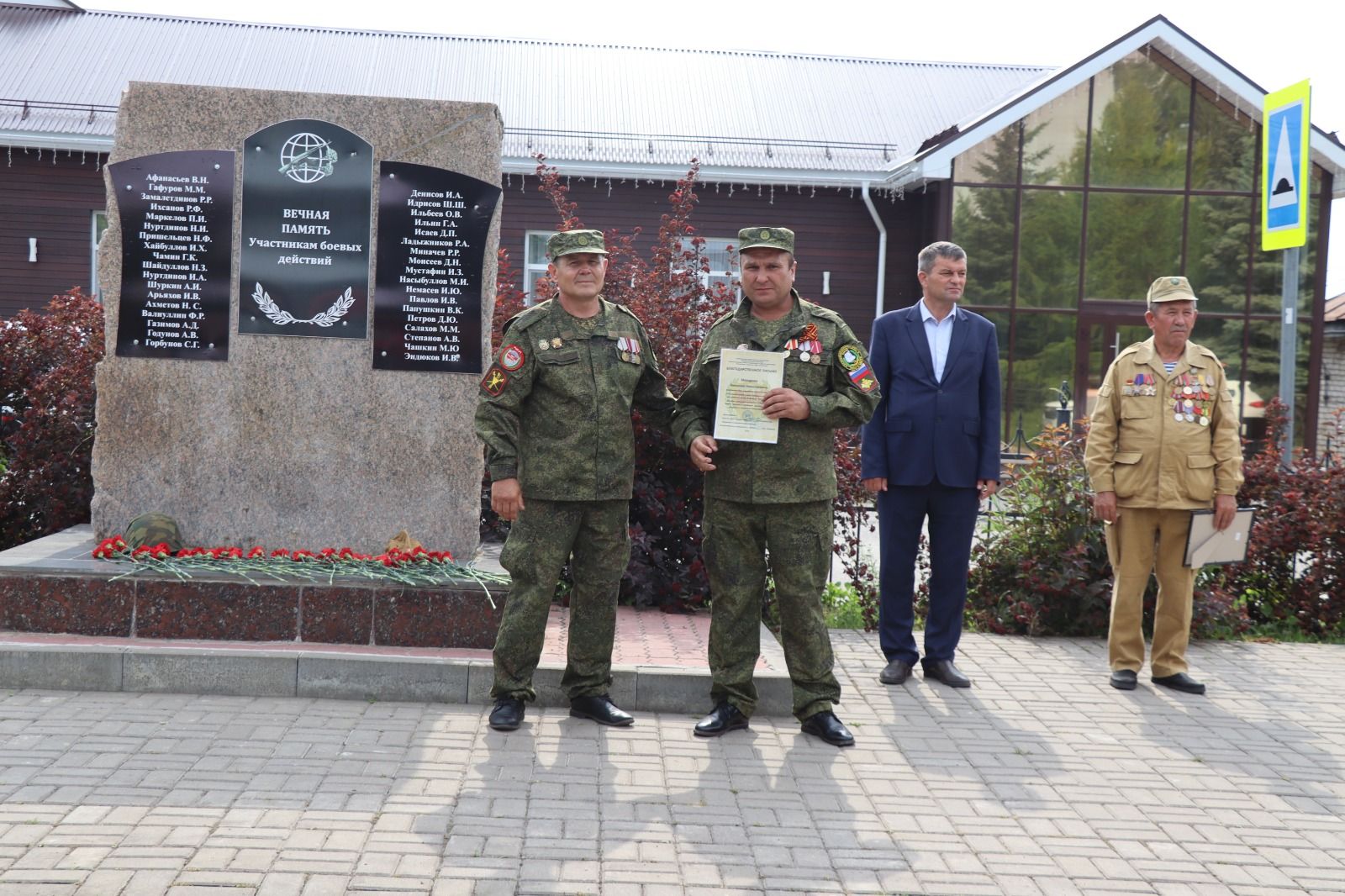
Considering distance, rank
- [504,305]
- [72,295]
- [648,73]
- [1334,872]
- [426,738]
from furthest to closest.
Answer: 1. [648,73]
2. [72,295]
3. [504,305]
4. [426,738]
5. [1334,872]

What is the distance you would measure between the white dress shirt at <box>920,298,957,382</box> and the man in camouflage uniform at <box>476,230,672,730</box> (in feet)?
5.38

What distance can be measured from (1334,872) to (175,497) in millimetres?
5229

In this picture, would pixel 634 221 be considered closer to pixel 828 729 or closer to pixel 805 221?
pixel 805 221

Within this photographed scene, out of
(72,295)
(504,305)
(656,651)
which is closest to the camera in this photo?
(656,651)

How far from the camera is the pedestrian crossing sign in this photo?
7941mm

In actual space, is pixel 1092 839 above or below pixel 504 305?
below

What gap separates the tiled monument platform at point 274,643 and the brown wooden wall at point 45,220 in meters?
14.5

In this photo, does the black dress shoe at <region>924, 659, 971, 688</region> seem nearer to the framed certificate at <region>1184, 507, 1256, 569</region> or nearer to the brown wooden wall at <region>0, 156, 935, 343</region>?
the framed certificate at <region>1184, 507, 1256, 569</region>

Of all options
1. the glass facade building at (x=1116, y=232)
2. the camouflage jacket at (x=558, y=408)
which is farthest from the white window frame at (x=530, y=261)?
the camouflage jacket at (x=558, y=408)

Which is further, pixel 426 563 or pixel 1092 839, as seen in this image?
pixel 426 563

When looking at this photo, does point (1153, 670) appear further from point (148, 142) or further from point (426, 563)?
point (148, 142)

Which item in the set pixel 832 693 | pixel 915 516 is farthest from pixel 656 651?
pixel 915 516

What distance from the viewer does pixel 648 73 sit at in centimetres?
2206

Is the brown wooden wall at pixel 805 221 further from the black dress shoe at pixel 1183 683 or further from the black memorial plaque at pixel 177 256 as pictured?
the black dress shoe at pixel 1183 683
